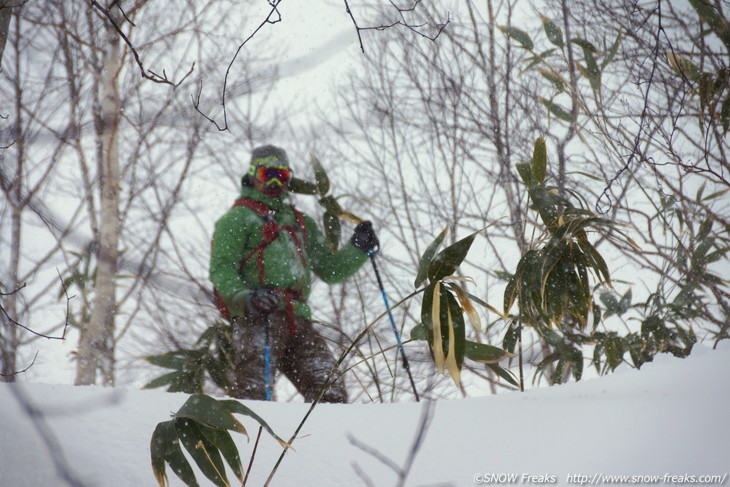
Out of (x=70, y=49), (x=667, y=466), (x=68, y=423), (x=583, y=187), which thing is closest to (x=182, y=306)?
(x=70, y=49)

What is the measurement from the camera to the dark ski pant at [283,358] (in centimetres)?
225

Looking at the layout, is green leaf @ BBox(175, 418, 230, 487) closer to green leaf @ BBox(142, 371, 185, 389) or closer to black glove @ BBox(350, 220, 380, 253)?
green leaf @ BBox(142, 371, 185, 389)

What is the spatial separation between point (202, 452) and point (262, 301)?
124 centimetres

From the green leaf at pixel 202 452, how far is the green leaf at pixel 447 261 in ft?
1.88

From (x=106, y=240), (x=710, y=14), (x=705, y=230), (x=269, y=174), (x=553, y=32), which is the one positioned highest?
(x=553, y=32)

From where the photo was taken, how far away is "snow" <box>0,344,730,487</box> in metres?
0.97

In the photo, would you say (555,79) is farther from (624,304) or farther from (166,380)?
(166,380)

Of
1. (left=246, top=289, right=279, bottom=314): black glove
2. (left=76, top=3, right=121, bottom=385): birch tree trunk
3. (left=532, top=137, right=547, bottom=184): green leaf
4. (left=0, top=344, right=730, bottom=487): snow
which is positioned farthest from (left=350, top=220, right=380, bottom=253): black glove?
(left=76, top=3, right=121, bottom=385): birch tree trunk

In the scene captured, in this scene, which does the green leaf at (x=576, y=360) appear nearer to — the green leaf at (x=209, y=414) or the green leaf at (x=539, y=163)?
the green leaf at (x=539, y=163)

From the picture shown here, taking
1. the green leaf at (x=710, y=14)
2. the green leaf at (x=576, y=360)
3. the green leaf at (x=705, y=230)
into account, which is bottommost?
the green leaf at (x=576, y=360)

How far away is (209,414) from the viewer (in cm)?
99

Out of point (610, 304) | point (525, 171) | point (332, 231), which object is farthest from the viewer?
point (610, 304)

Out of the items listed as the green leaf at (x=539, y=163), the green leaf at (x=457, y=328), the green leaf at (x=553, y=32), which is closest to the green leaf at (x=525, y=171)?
the green leaf at (x=539, y=163)

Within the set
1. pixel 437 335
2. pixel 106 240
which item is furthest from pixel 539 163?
pixel 106 240
